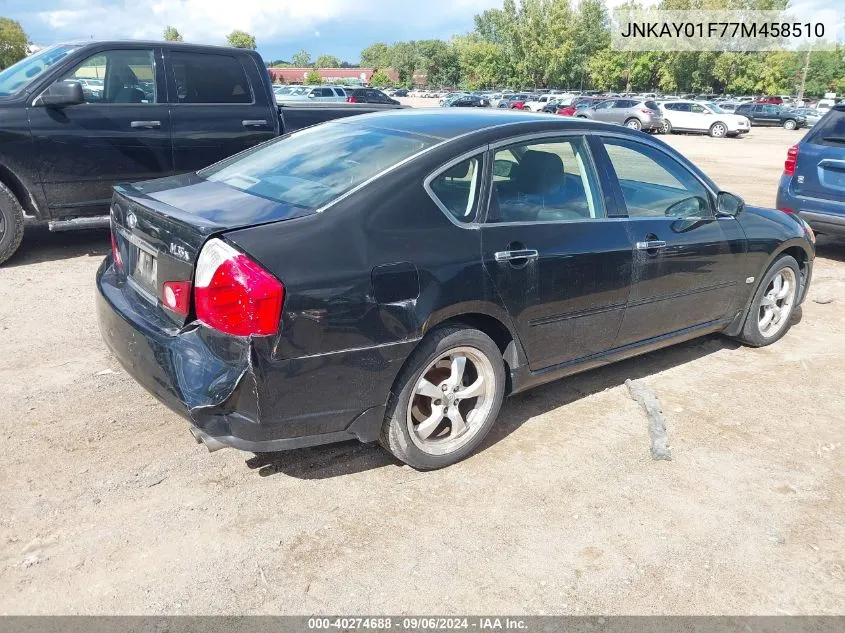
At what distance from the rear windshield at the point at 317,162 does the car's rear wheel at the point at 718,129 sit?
32.1 m

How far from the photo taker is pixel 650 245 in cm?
411

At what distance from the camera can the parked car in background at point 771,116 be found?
41.9 metres

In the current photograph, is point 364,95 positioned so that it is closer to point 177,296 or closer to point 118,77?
point 118,77

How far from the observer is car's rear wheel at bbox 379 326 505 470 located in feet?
10.6

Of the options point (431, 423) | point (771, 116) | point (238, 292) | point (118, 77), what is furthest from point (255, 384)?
point (771, 116)

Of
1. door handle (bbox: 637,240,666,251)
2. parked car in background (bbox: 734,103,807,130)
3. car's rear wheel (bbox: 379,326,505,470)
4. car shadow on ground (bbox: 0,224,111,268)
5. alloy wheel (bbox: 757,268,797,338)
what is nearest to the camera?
car's rear wheel (bbox: 379,326,505,470)

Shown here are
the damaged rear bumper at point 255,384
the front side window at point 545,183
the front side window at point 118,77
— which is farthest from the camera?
the front side window at point 118,77

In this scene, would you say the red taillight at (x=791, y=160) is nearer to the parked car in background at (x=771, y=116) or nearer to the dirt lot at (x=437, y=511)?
the dirt lot at (x=437, y=511)

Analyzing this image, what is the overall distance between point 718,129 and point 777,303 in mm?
30064

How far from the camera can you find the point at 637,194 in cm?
432

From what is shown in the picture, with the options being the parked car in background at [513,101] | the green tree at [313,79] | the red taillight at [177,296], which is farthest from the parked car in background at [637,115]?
the green tree at [313,79]

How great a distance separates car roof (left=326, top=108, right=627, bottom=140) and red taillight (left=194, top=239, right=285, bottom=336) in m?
1.28

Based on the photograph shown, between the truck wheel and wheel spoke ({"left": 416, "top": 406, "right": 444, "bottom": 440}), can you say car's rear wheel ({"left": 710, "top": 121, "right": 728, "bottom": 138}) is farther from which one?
wheel spoke ({"left": 416, "top": 406, "right": 444, "bottom": 440})

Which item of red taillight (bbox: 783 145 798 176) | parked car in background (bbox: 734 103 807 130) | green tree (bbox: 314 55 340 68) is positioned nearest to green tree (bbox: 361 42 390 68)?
green tree (bbox: 314 55 340 68)
